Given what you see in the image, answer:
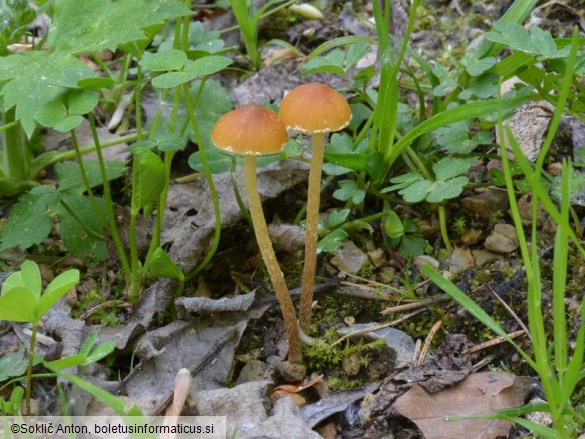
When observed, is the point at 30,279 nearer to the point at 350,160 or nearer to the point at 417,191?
the point at 350,160

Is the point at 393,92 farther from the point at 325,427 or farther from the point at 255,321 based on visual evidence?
the point at 325,427

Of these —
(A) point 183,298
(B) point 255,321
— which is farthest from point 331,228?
(A) point 183,298

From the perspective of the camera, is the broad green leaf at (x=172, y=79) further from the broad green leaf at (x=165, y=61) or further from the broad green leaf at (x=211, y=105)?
the broad green leaf at (x=211, y=105)

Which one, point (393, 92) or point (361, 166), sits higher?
point (393, 92)

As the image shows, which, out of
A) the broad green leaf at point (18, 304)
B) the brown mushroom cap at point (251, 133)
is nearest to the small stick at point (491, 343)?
the brown mushroom cap at point (251, 133)

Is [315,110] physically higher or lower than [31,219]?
higher

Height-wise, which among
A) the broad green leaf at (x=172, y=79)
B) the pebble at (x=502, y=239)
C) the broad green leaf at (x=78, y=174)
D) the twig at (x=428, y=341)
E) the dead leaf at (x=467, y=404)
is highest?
the broad green leaf at (x=172, y=79)

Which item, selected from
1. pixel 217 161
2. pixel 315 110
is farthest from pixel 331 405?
pixel 217 161
